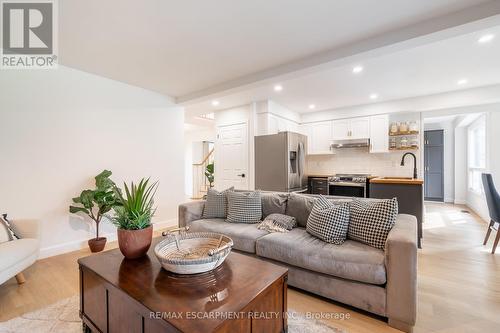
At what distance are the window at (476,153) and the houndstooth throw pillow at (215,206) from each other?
553 cm

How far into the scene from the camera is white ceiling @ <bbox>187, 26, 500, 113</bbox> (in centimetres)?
275

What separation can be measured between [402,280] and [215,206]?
2161mm

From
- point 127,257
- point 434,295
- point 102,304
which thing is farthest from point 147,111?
point 434,295

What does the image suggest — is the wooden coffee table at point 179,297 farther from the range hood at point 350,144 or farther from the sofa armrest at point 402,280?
the range hood at point 350,144

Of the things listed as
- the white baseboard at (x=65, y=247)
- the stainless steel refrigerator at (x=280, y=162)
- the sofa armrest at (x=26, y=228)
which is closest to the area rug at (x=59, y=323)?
the sofa armrest at (x=26, y=228)

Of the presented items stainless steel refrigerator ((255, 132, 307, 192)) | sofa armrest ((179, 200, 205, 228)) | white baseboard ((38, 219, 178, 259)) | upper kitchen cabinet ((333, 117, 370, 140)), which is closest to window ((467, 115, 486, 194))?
upper kitchen cabinet ((333, 117, 370, 140))

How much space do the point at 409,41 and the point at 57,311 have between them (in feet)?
13.2

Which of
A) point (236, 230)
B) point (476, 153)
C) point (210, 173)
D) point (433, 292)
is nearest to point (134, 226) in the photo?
point (236, 230)

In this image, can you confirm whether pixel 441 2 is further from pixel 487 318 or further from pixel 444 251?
pixel 444 251

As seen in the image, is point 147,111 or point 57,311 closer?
point 57,311

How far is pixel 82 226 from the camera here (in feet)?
10.5

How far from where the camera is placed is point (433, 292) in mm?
2049

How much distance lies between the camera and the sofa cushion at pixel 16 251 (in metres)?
1.88

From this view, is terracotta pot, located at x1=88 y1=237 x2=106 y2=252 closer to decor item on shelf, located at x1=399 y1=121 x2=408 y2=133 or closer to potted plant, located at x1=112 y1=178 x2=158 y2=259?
potted plant, located at x1=112 y1=178 x2=158 y2=259
